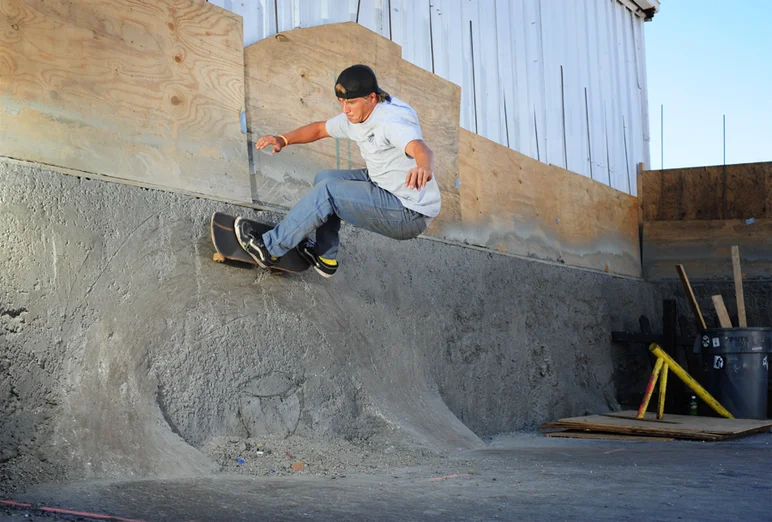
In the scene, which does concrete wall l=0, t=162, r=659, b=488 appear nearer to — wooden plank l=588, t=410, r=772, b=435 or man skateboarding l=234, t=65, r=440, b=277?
man skateboarding l=234, t=65, r=440, b=277

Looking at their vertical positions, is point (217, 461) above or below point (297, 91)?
below

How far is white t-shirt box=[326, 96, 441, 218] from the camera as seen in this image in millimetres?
4754

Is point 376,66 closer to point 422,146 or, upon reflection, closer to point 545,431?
point 422,146

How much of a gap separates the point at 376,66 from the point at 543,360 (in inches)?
139

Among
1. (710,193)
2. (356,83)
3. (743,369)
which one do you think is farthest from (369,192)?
(710,193)

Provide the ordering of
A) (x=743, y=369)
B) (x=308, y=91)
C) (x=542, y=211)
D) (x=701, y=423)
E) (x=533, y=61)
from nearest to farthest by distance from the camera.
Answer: (x=308, y=91), (x=701, y=423), (x=743, y=369), (x=542, y=211), (x=533, y=61)

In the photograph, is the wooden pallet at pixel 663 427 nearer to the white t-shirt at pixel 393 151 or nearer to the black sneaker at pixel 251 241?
the white t-shirt at pixel 393 151

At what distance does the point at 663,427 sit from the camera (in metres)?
7.08

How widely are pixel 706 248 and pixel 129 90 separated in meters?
8.09

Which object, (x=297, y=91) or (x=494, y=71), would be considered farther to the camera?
(x=494, y=71)

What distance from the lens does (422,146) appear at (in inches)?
179

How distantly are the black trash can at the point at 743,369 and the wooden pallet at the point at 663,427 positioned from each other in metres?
0.37

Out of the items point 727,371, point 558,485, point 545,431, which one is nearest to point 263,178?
point 558,485

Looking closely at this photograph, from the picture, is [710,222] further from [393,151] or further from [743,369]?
[393,151]
